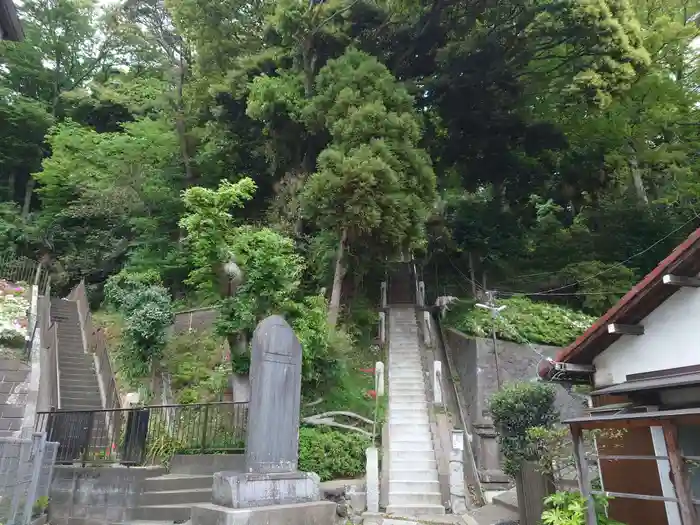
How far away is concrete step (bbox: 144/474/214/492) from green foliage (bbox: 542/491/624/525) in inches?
226

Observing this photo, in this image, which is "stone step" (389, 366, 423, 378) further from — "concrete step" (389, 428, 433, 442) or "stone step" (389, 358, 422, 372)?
"concrete step" (389, 428, 433, 442)

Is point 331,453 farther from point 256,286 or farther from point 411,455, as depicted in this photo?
point 256,286

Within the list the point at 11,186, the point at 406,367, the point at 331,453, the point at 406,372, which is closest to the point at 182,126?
the point at 11,186

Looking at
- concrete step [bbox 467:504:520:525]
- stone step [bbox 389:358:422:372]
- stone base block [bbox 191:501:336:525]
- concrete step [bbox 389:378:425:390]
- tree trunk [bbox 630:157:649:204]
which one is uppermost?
tree trunk [bbox 630:157:649:204]

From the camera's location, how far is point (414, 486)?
11.3 metres

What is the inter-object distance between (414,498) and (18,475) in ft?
25.4

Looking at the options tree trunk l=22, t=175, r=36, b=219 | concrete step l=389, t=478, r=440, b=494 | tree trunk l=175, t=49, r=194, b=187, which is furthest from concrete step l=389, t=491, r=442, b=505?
tree trunk l=22, t=175, r=36, b=219

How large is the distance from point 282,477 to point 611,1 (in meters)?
17.7

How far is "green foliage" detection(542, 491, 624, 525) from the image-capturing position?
607 centimetres

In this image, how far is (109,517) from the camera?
8891mm

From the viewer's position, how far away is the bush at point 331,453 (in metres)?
11.2

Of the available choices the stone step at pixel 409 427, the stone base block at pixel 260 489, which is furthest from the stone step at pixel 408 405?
the stone base block at pixel 260 489

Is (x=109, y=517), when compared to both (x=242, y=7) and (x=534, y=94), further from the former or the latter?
(x=534, y=94)

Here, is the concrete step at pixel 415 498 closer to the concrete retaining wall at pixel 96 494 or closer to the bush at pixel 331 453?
the bush at pixel 331 453
